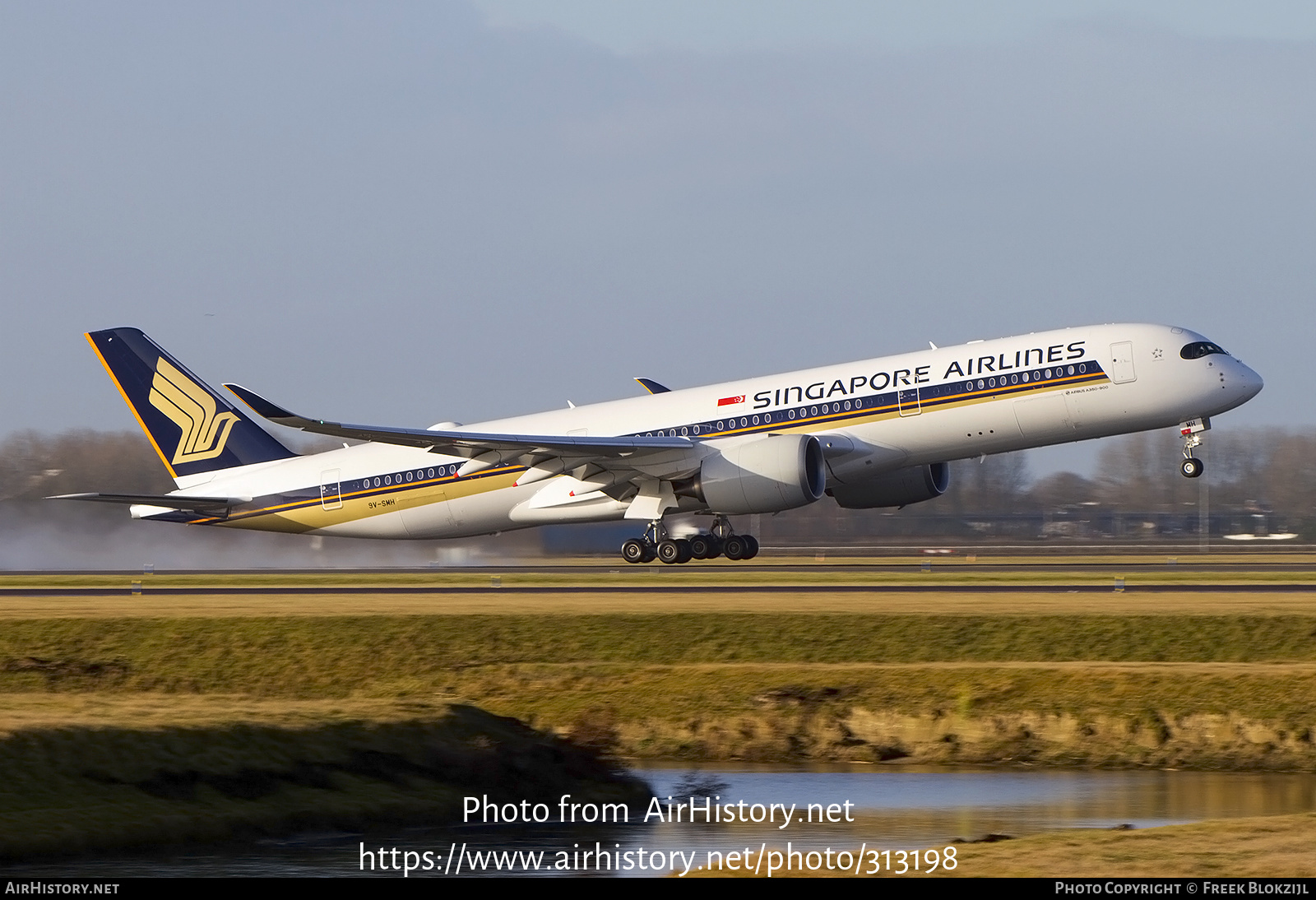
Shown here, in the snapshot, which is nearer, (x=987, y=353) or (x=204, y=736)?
(x=204, y=736)

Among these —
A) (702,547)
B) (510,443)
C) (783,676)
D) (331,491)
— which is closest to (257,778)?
(783,676)

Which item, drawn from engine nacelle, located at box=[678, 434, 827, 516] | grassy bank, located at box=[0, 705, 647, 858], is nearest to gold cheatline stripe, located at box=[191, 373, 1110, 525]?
engine nacelle, located at box=[678, 434, 827, 516]

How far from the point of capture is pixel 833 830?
20.5 m

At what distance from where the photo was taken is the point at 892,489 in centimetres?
4375

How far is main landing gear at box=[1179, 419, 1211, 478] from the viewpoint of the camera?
127 ft

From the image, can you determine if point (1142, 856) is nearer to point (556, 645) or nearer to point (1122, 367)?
point (556, 645)

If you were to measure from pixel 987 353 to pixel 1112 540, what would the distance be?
69.8 meters

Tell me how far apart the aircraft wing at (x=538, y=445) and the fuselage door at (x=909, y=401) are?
5.65 metres

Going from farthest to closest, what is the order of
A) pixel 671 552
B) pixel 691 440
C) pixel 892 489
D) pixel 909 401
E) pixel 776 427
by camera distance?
pixel 892 489, pixel 671 552, pixel 691 440, pixel 776 427, pixel 909 401

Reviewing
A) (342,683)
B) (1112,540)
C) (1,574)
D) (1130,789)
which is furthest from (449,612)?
(1112,540)

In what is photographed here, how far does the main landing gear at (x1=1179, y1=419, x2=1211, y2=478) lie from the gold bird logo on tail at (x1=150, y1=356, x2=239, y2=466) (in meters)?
28.7

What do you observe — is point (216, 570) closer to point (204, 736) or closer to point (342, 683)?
point (342, 683)

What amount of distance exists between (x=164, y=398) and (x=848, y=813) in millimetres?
33284

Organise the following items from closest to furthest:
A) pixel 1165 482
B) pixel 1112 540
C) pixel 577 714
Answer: pixel 577 714 → pixel 1112 540 → pixel 1165 482
